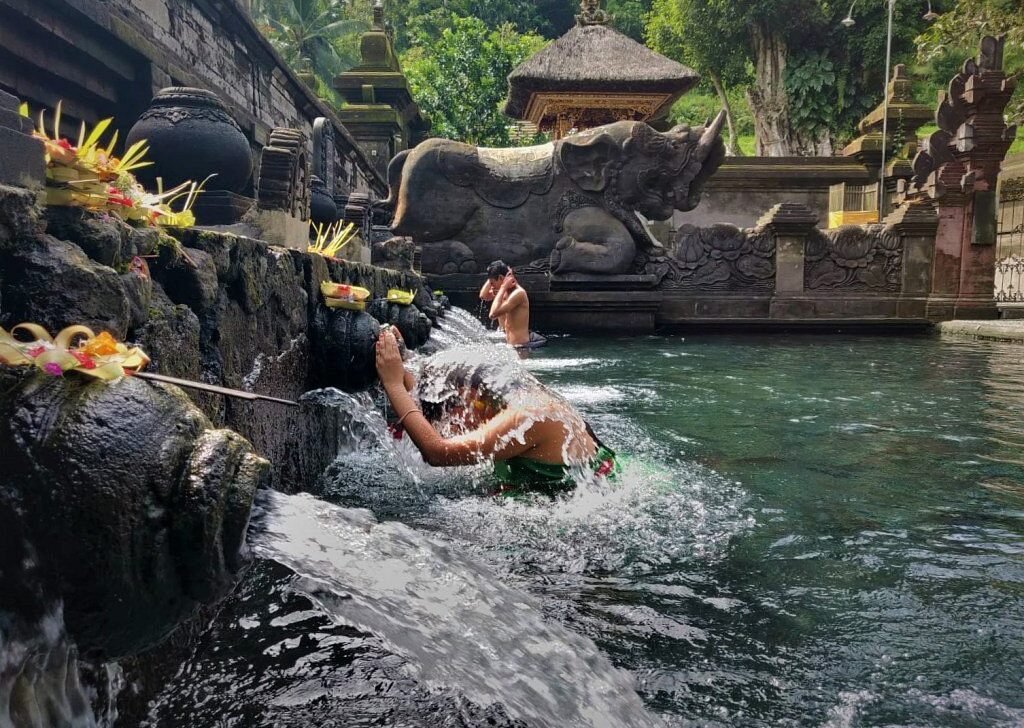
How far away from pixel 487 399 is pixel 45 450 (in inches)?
86.1

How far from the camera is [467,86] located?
25.6 metres

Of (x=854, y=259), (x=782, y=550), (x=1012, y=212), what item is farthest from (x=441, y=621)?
(x=1012, y=212)

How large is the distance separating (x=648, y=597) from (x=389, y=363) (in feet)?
4.34

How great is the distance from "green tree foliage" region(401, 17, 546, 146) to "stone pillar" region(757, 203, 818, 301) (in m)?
15.1

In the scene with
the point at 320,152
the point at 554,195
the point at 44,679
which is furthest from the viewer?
the point at 554,195

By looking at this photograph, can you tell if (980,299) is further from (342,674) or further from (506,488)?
(342,674)

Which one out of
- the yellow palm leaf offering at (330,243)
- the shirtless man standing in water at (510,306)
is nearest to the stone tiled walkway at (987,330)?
the shirtless man standing in water at (510,306)

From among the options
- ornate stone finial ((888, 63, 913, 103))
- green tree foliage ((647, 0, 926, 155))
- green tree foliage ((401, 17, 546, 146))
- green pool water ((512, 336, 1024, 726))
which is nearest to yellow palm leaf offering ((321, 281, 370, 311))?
green pool water ((512, 336, 1024, 726))

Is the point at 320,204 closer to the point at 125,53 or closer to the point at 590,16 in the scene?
the point at 125,53

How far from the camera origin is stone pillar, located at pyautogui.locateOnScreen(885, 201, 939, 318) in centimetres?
1283

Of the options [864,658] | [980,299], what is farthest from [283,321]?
[980,299]

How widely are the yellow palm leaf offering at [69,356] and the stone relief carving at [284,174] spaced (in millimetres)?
3568

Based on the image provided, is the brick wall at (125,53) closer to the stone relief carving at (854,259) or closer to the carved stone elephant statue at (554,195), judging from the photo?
the carved stone elephant statue at (554,195)

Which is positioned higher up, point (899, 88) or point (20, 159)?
point (899, 88)
